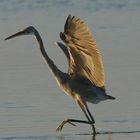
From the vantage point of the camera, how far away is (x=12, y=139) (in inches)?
417

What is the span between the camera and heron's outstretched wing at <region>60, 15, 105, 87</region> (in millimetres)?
10586

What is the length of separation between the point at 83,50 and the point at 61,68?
312cm

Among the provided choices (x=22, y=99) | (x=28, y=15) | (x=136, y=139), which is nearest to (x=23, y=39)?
(x=28, y=15)

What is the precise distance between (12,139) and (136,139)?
1529 mm

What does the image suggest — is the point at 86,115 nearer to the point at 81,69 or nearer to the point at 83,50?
the point at 81,69

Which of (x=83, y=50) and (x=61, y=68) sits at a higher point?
(x=83, y=50)

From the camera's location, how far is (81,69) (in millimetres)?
11195

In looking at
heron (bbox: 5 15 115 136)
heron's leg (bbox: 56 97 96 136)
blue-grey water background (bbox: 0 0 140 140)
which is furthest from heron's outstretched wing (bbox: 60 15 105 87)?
blue-grey water background (bbox: 0 0 140 140)

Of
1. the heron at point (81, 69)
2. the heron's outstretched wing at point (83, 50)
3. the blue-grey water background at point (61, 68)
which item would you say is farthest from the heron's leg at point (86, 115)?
the heron's outstretched wing at point (83, 50)

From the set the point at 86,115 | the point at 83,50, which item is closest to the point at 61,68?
the point at 86,115

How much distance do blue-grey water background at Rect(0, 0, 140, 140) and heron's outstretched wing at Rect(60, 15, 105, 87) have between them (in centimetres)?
67

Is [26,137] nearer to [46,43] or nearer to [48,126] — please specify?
[48,126]

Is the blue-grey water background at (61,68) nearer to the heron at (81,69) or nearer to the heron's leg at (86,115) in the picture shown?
the heron's leg at (86,115)

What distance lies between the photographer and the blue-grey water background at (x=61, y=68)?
11.1 m
